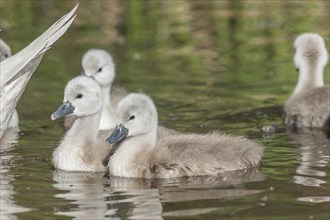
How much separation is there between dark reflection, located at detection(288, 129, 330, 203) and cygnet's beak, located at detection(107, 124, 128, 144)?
1591mm

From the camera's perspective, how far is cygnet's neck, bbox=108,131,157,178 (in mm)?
10398

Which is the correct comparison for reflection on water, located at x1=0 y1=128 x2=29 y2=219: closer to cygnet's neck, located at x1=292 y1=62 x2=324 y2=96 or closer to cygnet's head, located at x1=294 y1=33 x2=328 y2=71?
→ cygnet's neck, located at x1=292 y1=62 x2=324 y2=96

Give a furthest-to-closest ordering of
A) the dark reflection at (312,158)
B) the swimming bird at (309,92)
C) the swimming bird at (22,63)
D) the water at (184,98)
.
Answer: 1. the swimming bird at (309,92)
2. the swimming bird at (22,63)
3. the dark reflection at (312,158)
4. the water at (184,98)

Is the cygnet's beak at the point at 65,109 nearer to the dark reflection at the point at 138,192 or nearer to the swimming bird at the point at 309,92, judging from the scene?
the dark reflection at the point at 138,192

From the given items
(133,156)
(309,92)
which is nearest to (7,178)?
(133,156)

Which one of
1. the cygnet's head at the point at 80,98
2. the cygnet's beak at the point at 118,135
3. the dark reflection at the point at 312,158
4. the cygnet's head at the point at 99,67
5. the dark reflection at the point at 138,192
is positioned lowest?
the dark reflection at the point at 138,192

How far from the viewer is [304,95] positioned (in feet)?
43.6

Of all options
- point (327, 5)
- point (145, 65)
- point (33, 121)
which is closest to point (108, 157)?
point (33, 121)

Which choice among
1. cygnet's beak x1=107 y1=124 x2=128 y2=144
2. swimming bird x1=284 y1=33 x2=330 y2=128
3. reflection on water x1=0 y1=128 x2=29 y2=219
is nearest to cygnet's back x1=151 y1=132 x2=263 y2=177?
cygnet's beak x1=107 y1=124 x2=128 y2=144

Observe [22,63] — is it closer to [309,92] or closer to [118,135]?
[118,135]

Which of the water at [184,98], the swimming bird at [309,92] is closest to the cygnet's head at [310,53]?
the swimming bird at [309,92]

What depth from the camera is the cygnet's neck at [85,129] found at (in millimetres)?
11109

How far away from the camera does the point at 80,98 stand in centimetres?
1116

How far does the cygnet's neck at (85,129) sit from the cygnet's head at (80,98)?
0.07 meters
